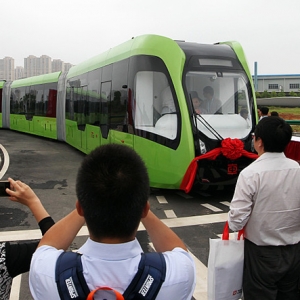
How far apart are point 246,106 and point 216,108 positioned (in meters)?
0.71

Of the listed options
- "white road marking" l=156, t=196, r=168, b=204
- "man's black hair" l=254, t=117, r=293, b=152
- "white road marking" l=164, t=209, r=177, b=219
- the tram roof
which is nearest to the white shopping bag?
"man's black hair" l=254, t=117, r=293, b=152

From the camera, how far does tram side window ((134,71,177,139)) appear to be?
7449mm

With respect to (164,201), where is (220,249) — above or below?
above

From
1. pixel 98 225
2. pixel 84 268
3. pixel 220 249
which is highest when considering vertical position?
pixel 98 225

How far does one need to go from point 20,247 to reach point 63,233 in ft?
1.35

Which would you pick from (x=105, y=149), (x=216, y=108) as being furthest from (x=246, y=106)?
(x=105, y=149)

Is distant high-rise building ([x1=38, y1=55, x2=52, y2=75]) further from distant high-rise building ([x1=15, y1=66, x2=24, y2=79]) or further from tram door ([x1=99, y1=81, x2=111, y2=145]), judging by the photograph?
tram door ([x1=99, y1=81, x2=111, y2=145])

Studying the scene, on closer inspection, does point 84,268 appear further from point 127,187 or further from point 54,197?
point 54,197

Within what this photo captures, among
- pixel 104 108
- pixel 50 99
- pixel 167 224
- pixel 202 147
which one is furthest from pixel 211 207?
pixel 50 99

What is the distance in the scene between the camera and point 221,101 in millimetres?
7855

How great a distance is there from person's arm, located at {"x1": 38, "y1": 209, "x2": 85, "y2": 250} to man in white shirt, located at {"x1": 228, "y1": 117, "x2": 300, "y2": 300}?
1.36 metres

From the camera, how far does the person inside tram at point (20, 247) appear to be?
5.90ft

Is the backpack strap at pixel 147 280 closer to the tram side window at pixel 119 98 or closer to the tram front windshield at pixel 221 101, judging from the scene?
the tram front windshield at pixel 221 101

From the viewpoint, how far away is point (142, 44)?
8008 millimetres
